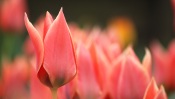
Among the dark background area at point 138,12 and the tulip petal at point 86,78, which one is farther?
the dark background area at point 138,12

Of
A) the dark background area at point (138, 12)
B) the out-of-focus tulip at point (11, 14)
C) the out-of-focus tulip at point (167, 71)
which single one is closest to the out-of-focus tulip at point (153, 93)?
the out-of-focus tulip at point (167, 71)

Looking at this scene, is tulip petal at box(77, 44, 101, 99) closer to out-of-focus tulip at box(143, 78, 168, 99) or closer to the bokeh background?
out-of-focus tulip at box(143, 78, 168, 99)

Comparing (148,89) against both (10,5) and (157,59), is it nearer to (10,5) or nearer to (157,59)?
(157,59)

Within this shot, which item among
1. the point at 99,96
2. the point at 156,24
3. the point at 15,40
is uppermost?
the point at 99,96

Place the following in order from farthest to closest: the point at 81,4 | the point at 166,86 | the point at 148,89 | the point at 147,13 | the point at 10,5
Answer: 1. the point at 147,13
2. the point at 81,4
3. the point at 10,5
4. the point at 166,86
5. the point at 148,89

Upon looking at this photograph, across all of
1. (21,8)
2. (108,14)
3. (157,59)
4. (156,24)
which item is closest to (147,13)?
(156,24)

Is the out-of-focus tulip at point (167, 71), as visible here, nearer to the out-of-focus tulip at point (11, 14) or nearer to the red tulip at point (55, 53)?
the red tulip at point (55, 53)

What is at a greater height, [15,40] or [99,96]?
[99,96]
